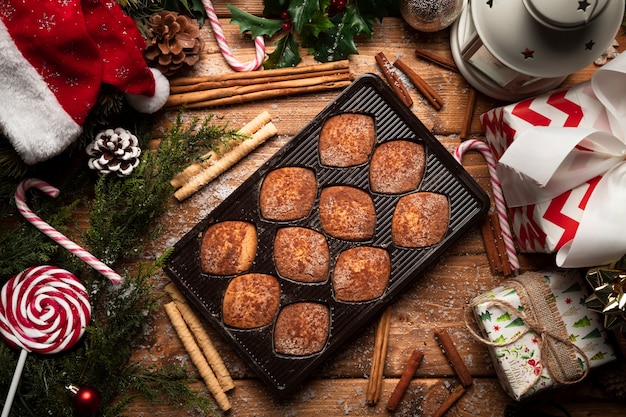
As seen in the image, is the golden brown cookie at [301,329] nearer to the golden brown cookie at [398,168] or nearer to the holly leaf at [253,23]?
the golden brown cookie at [398,168]

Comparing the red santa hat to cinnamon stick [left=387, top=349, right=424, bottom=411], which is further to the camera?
cinnamon stick [left=387, top=349, right=424, bottom=411]

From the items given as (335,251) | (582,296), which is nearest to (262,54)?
(335,251)

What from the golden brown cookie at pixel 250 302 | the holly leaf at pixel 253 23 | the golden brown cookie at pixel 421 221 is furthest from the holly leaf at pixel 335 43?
the golden brown cookie at pixel 250 302

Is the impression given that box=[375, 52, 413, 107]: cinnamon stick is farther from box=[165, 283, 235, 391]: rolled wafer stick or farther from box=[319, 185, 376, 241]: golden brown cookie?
box=[165, 283, 235, 391]: rolled wafer stick

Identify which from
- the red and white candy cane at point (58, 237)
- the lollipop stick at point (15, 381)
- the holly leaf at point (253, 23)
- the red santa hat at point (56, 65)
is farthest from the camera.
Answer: the holly leaf at point (253, 23)

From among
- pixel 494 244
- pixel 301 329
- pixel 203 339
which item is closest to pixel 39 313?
pixel 203 339

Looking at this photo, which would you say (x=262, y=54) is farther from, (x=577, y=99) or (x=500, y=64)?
(x=577, y=99)

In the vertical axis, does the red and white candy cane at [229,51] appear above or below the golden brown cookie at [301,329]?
above

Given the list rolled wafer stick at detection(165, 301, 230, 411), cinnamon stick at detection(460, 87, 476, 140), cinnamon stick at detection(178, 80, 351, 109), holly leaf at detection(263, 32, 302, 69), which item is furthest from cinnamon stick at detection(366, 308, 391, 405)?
holly leaf at detection(263, 32, 302, 69)
